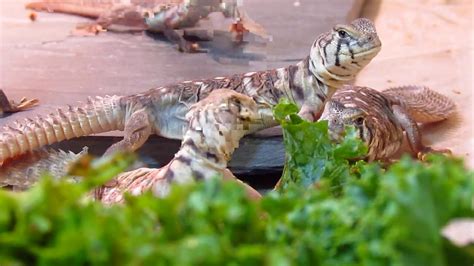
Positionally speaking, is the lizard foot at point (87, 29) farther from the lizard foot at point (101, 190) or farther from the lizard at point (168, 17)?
the lizard foot at point (101, 190)

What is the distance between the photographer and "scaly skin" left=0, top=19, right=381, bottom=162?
7.62 feet

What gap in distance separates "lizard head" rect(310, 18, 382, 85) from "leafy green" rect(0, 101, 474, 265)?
1.60 m

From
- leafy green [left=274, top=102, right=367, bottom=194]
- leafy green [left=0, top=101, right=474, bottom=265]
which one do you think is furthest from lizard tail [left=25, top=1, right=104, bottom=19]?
leafy green [left=0, top=101, right=474, bottom=265]

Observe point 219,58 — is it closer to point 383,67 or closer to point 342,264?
point 383,67

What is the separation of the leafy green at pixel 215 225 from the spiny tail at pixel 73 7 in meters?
3.02

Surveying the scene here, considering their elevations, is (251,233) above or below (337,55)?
above

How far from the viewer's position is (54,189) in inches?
26.4

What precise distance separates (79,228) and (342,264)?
24 cm

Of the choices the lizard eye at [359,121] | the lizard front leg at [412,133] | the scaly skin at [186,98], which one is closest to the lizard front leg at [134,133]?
the scaly skin at [186,98]

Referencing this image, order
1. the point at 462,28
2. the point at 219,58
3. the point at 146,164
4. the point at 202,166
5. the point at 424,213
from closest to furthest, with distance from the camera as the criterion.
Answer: the point at 424,213
the point at 202,166
the point at 146,164
the point at 219,58
the point at 462,28

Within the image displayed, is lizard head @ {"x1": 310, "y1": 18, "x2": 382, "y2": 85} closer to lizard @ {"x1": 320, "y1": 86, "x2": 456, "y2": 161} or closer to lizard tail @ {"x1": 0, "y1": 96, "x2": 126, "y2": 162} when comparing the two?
lizard @ {"x1": 320, "y1": 86, "x2": 456, "y2": 161}

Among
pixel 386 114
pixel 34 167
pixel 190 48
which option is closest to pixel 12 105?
pixel 34 167

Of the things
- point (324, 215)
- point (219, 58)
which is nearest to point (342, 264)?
point (324, 215)

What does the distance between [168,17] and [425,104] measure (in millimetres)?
1206
